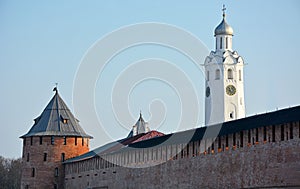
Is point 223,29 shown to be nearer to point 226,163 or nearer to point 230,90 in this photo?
point 230,90

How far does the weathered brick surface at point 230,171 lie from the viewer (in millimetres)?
27188

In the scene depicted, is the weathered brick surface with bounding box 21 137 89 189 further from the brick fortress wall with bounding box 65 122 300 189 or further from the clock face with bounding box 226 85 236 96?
the clock face with bounding box 226 85 236 96

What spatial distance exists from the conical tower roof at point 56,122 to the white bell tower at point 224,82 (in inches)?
605

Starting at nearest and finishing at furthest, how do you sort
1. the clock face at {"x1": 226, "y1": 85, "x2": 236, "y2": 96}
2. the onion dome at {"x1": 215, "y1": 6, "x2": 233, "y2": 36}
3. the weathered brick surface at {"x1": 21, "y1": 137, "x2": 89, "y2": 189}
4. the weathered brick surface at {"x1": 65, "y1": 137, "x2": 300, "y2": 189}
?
the weathered brick surface at {"x1": 65, "y1": 137, "x2": 300, "y2": 189}, the weathered brick surface at {"x1": 21, "y1": 137, "x2": 89, "y2": 189}, the onion dome at {"x1": 215, "y1": 6, "x2": 233, "y2": 36}, the clock face at {"x1": 226, "y1": 85, "x2": 236, "y2": 96}

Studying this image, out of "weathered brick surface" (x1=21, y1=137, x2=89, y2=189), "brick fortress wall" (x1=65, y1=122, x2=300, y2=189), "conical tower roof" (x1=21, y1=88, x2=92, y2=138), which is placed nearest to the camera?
"brick fortress wall" (x1=65, y1=122, x2=300, y2=189)

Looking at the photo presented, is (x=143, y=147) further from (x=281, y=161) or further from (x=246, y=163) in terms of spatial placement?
(x=281, y=161)

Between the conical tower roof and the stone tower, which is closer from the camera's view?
the stone tower

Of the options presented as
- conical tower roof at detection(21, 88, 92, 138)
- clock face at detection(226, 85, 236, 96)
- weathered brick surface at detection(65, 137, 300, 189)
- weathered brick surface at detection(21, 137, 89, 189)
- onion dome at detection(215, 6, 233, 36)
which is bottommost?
weathered brick surface at detection(65, 137, 300, 189)

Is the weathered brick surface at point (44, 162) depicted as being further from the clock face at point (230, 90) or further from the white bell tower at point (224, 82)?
the clock face at point (230, 90)

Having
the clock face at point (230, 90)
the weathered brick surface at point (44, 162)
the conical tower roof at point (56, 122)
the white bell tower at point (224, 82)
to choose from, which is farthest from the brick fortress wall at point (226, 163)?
the clock face at point (230, 90)

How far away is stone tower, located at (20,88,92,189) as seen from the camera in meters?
59.4

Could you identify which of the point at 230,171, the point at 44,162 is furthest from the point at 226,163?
the point at 44,162

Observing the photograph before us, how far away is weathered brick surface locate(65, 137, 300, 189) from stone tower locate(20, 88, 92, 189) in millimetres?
13683

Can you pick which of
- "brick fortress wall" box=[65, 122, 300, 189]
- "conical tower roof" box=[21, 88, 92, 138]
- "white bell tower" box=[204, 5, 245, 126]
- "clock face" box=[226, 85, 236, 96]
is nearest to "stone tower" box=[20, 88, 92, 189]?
"conical tower roof" box=[21, 88, 92, 138]
